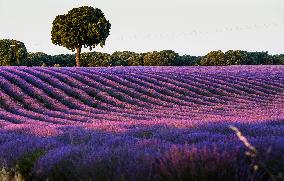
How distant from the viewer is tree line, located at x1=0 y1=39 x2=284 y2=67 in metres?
84.4

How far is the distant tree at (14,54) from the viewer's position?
82938mm

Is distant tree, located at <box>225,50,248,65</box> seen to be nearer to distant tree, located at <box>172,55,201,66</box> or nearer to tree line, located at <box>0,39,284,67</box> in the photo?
tree line, located at <box>0,39,284,67</box>

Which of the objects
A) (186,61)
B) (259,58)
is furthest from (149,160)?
(259,58)

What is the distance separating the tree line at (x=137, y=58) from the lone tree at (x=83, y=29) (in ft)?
68.5

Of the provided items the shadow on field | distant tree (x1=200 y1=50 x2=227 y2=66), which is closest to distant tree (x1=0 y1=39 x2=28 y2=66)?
distant tree (x1=200 y1=50 x2=227 y2=66)

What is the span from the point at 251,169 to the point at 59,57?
89903 mm

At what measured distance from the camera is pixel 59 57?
92938mm

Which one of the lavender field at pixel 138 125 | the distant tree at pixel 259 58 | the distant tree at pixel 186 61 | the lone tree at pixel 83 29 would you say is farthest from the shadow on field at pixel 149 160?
the distant tree at pixel 186 61

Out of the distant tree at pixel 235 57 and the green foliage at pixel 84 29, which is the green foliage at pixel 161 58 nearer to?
the distant tree at pixel 235 57

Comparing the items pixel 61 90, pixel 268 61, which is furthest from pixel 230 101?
A: pixel 268 61

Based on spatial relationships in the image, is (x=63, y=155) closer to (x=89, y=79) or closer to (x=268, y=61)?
(x=89, y=79)

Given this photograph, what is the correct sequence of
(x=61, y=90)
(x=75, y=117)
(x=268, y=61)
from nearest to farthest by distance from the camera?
(x=75, y=117) < (x=61, y=90) < (x=268, y=61)

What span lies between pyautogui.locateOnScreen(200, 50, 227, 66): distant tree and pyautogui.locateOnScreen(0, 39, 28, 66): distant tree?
98.2 feet

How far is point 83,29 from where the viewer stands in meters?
63.0
